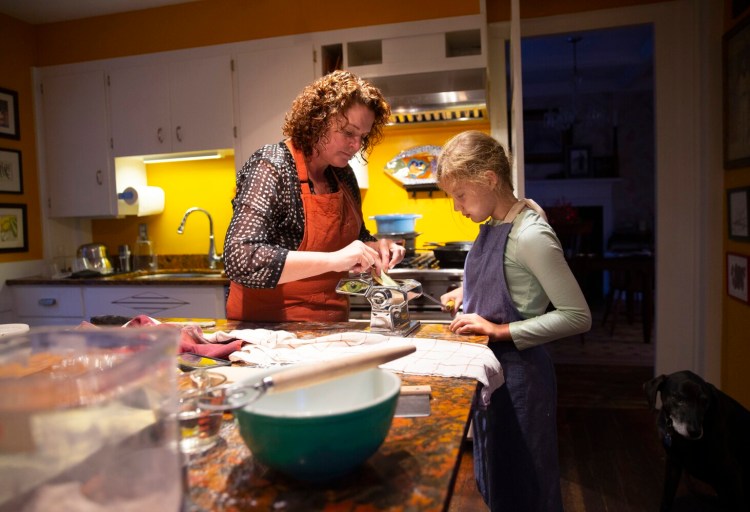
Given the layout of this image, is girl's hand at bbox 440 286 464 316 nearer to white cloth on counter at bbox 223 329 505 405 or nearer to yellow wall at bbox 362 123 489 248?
white cloth on counter at bbox 223 329 505 405

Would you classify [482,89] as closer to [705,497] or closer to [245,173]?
[245,173]

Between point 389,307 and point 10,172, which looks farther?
point 10,172

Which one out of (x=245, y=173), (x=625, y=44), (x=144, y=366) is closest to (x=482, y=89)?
(x=245, y=173)

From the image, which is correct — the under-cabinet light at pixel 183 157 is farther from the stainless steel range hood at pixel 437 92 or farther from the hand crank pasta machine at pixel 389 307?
the hand crank pasta machine at pixel 389 307

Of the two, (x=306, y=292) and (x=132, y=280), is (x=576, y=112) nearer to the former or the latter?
(x=132, y=280)

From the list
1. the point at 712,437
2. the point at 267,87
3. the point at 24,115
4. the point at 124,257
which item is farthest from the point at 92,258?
the point at 712,437

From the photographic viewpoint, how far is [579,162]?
8.26 metres

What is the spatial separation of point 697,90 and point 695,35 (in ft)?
1.03

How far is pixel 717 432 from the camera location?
2.01 metres

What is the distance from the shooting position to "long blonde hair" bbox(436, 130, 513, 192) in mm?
1559

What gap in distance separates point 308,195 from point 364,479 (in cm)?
125

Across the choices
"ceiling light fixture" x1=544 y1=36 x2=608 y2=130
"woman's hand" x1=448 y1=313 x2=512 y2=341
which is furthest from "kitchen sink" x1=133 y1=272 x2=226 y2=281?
"ceiling light fixture" x1=544 y1=36 x2=608 y2=130

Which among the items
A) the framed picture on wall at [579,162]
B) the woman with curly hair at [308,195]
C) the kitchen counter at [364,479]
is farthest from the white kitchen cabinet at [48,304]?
the framed picture on wall at [579,162]

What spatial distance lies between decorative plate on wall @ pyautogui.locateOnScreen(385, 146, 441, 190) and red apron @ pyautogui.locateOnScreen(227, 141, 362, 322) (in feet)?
6.16
